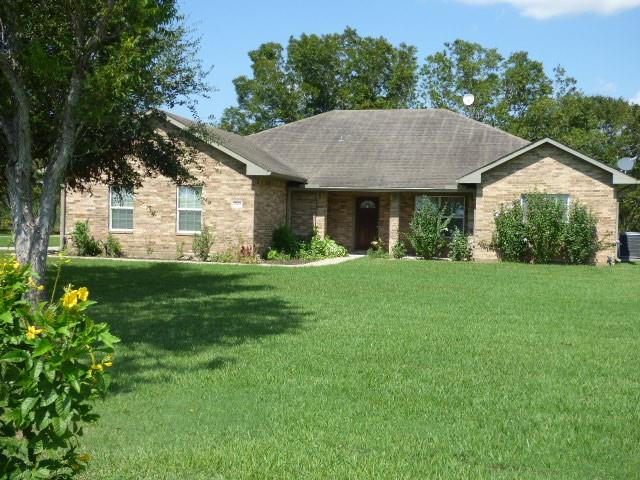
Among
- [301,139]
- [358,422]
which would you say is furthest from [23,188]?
[301,139]

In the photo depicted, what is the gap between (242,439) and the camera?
5820 mm

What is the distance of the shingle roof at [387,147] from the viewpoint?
89.8ft

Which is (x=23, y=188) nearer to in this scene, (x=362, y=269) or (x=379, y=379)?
(x=379, y=379)

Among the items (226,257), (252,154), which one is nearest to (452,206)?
(252,154)

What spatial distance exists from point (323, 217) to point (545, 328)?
55.5 feet

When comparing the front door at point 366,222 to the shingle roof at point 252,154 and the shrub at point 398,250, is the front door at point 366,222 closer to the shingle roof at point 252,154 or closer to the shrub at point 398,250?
the shrub at point 398,250

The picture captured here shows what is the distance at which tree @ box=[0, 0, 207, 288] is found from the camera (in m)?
11.2

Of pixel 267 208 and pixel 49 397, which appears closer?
pixel 49 397

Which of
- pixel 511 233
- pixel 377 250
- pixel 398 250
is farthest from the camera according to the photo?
pixel 377 250

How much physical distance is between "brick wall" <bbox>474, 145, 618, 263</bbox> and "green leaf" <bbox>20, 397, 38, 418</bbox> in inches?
910

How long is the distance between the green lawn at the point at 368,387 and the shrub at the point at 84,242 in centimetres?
1121

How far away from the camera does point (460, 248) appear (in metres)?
25.7

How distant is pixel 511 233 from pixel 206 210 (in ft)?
33.0

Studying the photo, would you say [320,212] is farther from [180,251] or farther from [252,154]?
[180,251]
